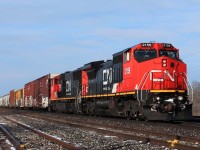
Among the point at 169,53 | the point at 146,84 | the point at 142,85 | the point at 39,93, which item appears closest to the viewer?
the point at 146,84

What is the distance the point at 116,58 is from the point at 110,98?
251cm

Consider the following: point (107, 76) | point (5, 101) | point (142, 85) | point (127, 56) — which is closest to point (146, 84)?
point (142, 85)

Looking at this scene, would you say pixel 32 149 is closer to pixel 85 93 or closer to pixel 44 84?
pixel 85 93

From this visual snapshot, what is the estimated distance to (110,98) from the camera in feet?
72.5

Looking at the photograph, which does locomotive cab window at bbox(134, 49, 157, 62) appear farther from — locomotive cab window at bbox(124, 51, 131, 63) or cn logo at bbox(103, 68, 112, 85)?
cn logo at bbox(103, 68, 112, 85)

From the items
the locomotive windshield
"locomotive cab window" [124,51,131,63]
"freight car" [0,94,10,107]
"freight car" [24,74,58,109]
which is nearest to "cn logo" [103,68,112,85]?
"locomotive cab window" [124,51,131,63]

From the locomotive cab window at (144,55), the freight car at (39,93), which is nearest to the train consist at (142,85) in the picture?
the locomotive cab window at (144,55)

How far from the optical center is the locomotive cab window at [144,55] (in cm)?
1830

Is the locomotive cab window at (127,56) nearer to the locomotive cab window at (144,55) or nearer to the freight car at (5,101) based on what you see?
the locomotive cab window at (144,55)

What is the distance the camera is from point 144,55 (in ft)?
60.7

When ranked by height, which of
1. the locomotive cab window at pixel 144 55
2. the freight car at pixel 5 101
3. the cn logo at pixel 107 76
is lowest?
the freight car at pixel 5 101

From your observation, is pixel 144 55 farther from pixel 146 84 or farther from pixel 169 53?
pixel 146 84

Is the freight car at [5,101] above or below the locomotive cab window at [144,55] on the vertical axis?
below

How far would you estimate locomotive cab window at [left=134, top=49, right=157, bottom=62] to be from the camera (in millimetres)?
18297
